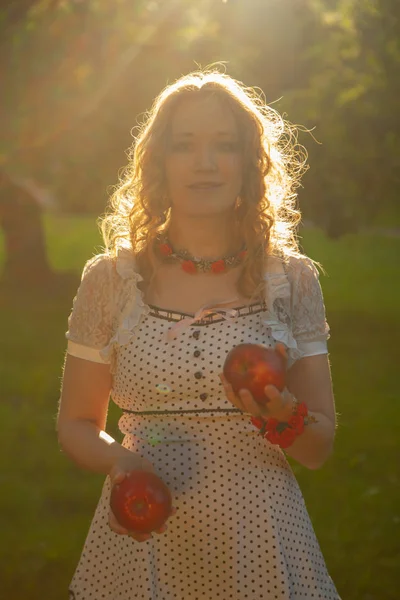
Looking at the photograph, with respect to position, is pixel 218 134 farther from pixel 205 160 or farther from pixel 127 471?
pixel 127 471

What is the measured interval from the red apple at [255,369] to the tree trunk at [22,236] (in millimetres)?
14124

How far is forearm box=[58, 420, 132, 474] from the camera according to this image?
3156 millimetres

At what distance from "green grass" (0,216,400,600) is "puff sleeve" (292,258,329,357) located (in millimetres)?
2321

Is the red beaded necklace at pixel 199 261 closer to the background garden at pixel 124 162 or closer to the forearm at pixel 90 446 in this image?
the forearm at pixel 90 446

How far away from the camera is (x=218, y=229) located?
3.47 meters

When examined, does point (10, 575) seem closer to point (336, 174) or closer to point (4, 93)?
point (4, 93)

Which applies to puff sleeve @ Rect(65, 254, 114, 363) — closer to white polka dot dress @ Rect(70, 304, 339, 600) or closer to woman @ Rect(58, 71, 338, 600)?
woman @ Rect(58, 71, 338, 600)

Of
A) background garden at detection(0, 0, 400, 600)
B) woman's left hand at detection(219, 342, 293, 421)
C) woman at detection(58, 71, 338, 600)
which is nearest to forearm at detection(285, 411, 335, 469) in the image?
woman at detection(58, 71, 338, 600)

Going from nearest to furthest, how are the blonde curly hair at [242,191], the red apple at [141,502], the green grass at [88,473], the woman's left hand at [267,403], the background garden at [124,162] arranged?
the woman's left hand at [267,403]
the red apple at [141,502]
the blonde curly hair at [242,191]
the green grass at [88,473]
the background garden at [124,162]

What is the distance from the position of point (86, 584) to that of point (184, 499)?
45 centimetres

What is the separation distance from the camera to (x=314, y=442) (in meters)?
3.18

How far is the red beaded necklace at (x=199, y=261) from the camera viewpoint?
3436 millimetres

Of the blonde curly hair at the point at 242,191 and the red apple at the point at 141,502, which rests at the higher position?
the blonde curly hair at the point at 242,191

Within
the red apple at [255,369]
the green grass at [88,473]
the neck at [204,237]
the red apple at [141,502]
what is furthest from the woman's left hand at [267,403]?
the green grass at [88,473]
